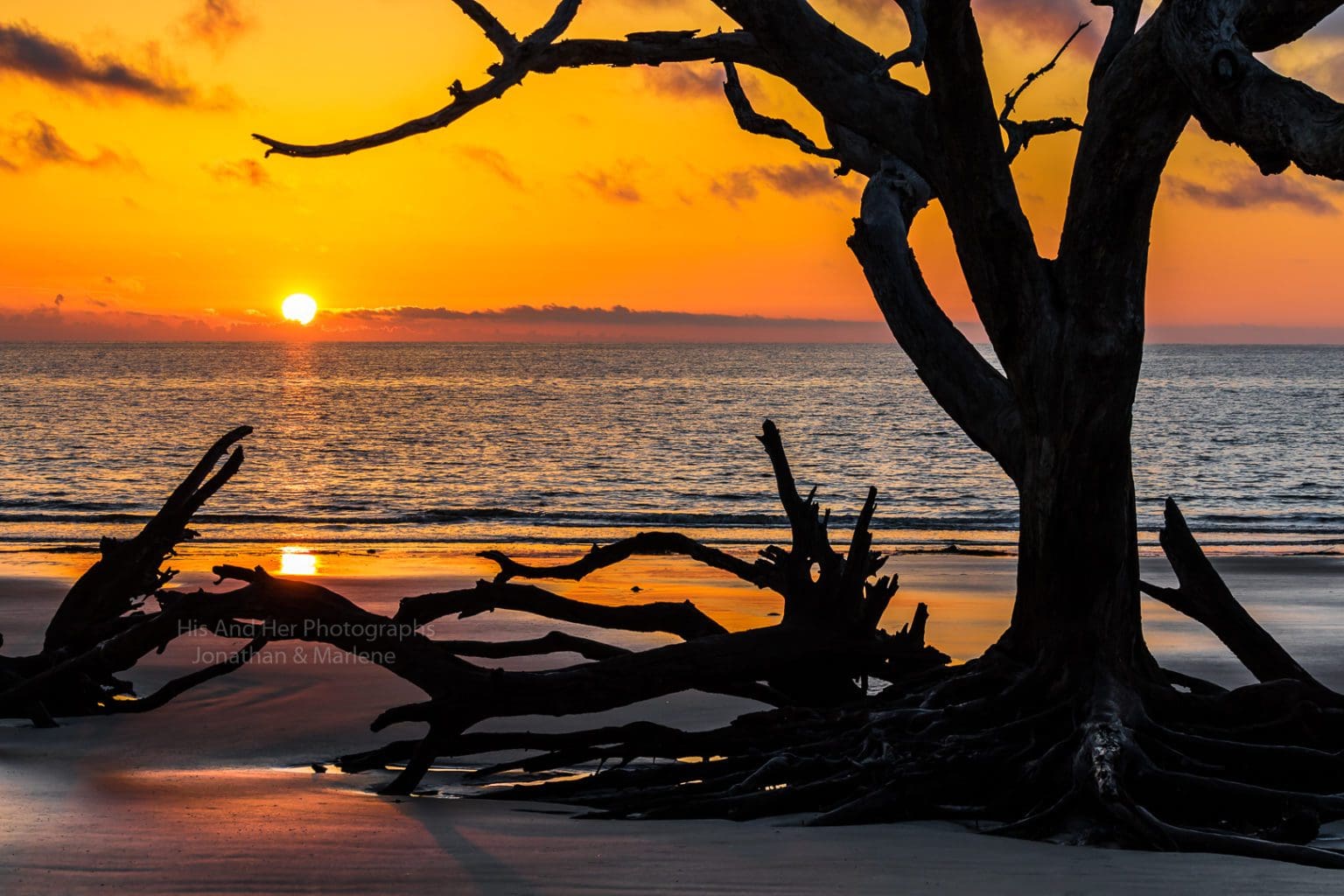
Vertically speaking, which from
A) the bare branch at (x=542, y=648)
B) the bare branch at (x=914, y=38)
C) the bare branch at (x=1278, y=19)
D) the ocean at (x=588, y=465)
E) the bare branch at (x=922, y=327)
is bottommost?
the ocean at (x=588, y=465)

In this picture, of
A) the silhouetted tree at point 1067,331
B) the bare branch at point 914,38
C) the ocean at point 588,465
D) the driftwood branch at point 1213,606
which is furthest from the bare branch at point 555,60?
the ocean at point 588,465

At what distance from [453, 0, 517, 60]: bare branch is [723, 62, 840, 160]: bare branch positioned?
2575mm

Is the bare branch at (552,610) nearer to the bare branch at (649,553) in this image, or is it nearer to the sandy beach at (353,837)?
the bare branch at (649,553)

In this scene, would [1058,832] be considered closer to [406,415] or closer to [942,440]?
[942,440]

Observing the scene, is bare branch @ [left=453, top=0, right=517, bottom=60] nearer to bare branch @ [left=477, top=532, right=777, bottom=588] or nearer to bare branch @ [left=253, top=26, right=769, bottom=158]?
bare branch @ [left=253, top=26, right=769, bottom=158]

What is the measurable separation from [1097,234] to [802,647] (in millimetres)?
2584

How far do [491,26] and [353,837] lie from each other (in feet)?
11.2

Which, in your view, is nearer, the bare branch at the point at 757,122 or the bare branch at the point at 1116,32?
the bare branch at the point at 1116,32

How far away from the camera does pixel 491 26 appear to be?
5.89 m

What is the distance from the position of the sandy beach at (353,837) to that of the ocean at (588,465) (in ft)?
53.7

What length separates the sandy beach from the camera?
4.75m

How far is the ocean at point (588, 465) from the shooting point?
29000 mm

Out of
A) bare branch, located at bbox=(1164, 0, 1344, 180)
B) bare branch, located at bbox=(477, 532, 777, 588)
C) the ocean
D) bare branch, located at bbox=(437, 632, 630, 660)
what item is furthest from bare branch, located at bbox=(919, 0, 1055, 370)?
the ocean

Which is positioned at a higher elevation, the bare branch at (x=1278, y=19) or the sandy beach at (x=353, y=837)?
the bare branch at (x=1278, y=19)
